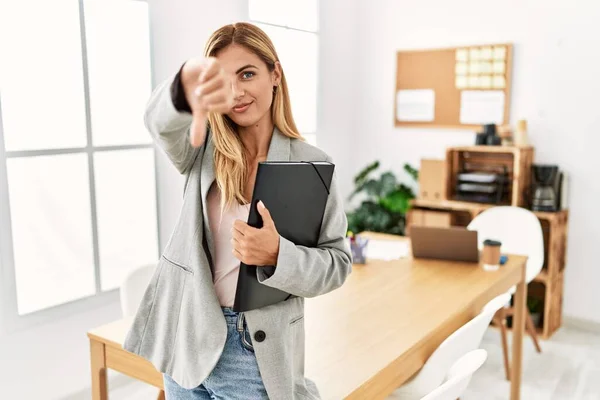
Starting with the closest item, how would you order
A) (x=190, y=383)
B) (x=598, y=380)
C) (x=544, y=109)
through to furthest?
(x=190, y=383)
(x=598, y=380)
(x=544, y=109)

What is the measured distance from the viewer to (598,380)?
10.2 feet

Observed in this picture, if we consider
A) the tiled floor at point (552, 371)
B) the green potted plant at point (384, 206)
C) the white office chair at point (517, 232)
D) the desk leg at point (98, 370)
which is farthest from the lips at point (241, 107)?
the green potted plant at point (384, 206)

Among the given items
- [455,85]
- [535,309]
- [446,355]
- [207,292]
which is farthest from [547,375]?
[207,292]

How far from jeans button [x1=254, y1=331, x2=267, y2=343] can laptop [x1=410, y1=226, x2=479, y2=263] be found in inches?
62.1

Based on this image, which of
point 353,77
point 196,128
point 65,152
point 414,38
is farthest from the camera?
point 353,77

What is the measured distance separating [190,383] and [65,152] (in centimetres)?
185

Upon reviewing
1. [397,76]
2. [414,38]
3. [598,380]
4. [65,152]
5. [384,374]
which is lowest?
[598,380]

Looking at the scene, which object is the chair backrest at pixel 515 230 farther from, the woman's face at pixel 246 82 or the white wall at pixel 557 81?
the woman's face at pixel 246 82

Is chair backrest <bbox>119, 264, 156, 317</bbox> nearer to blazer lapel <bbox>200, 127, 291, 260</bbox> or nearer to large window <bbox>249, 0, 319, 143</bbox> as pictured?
blazer lapel <bbox>200, 127, 291, 260</bbox>

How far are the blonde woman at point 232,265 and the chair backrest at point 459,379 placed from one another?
279mm

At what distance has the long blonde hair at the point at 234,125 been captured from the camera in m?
1.13

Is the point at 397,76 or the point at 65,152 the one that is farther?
the point at 397,76

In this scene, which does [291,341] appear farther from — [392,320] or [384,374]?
[392,320]

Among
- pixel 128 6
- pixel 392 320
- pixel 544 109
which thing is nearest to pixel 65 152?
pixel 128 6
